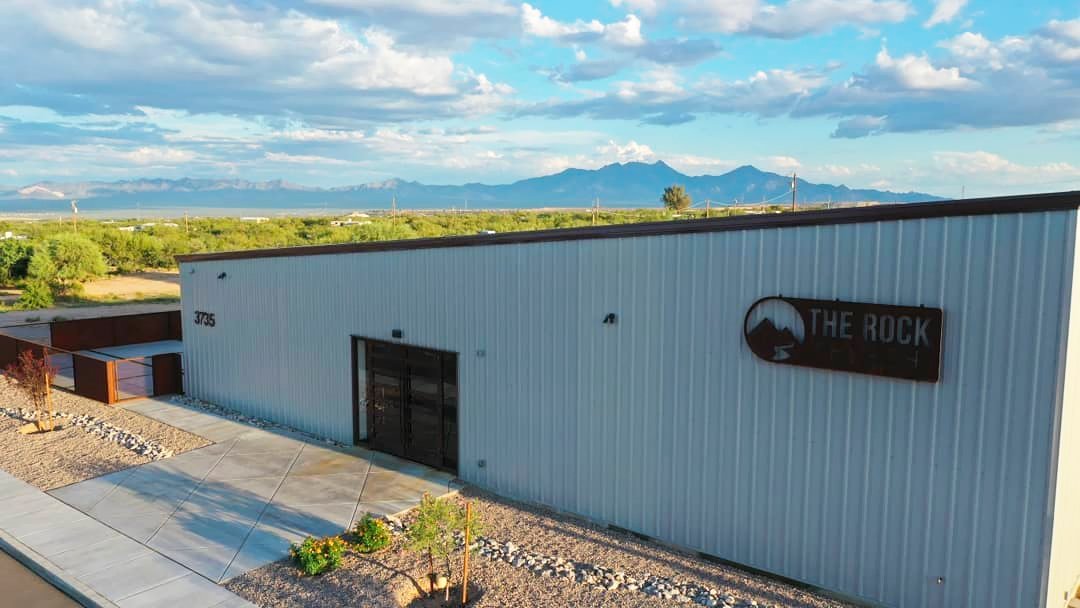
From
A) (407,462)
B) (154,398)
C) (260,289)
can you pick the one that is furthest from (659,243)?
(154,398)

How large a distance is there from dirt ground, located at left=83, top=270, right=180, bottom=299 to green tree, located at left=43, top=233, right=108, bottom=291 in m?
0.84

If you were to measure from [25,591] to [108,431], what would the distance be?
6716 mm

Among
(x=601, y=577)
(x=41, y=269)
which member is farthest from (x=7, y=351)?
(x=41, y=269)

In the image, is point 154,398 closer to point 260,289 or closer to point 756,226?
point 260,289

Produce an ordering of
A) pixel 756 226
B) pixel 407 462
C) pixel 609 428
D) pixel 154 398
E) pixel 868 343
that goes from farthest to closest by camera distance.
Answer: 1. pixel 154 398
2. pixel 407 462
3. pixel 609 428
4. pixel 756 226
5. pixel 868 343

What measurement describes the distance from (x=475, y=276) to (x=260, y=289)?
6.62m

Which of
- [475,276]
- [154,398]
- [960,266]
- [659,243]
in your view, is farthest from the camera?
[154,398]

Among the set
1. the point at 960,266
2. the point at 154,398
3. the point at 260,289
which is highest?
the point at 960,266

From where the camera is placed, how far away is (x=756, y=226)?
882cm

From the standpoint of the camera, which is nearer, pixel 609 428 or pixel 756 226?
pixel 756 226

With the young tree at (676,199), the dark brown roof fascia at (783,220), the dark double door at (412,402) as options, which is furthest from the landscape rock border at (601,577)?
the young tree at (676,199)

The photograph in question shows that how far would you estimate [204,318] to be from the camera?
18.1 metres

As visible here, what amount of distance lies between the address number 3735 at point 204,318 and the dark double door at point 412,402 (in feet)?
18.7

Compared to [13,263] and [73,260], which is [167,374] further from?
[13,263]
